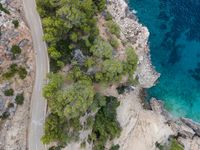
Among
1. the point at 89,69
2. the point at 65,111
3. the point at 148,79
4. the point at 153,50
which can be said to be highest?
the point at 153,50

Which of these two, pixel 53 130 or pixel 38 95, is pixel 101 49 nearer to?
pixel 38 95

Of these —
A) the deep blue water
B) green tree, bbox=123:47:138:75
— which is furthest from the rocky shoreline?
green tree, bbox=123:47:138:75

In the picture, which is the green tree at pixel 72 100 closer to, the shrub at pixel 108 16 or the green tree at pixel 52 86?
the green tree at pixel 52 86

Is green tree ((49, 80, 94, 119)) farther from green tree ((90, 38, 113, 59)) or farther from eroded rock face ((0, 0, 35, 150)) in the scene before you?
green tree ((90, 38, 113, 59))

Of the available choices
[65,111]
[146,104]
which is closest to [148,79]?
[146,104]

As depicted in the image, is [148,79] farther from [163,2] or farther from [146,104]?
[163,2]

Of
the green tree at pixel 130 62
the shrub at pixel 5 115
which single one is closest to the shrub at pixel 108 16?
the green tree at pixel 130 62
